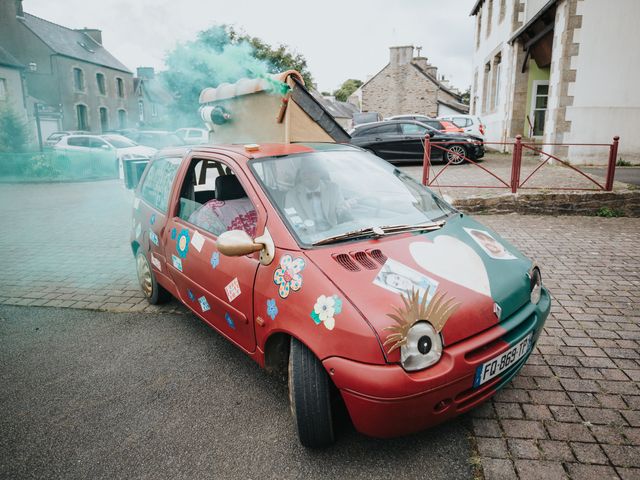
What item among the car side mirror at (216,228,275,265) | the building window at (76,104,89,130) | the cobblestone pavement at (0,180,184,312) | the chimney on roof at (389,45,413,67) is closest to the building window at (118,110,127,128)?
the building window at (76,104,89,130)

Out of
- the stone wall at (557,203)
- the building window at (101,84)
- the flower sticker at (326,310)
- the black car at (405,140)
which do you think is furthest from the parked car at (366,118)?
the building window at (101,84)

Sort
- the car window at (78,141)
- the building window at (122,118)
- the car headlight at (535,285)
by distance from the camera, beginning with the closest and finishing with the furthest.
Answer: the car headlight at (535,285), the car window at (78,141), the building window at (122,118)

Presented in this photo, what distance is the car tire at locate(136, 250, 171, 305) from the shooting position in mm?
4297

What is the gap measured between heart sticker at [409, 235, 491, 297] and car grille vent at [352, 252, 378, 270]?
271 millimetres

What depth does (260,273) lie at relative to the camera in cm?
260

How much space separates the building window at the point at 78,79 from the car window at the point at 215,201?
40.4 metres

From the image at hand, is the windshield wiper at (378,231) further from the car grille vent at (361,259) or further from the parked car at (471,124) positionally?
the parked car at (471,124)

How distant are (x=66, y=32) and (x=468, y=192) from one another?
43209mm

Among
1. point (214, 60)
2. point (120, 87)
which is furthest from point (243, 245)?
point (120, 87)

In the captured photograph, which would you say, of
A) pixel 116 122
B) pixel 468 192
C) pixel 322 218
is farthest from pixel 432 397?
pixel 116 122

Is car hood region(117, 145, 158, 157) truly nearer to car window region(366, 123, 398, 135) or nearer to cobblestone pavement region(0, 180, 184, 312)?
cobblestone pavement region(0, 180, 184, 312)

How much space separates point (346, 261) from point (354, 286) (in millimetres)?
203

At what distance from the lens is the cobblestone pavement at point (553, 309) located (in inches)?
91.8

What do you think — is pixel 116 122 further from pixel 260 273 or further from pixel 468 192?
pixel 260 273
